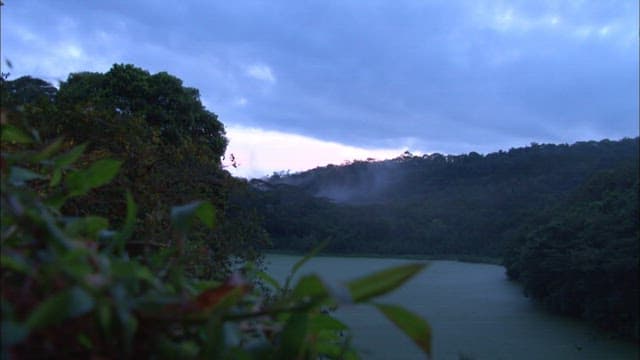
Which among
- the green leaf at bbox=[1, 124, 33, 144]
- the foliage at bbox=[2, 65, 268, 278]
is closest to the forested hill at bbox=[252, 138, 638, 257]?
the foliage at bbox=[2, 65, 268, 278]

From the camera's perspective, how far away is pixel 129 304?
113cm

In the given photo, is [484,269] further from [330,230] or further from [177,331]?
[177,331]

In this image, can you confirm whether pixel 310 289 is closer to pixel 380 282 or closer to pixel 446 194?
pixel 380 282

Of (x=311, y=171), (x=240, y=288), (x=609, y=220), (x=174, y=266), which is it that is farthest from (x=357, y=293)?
(x=311, y=171)

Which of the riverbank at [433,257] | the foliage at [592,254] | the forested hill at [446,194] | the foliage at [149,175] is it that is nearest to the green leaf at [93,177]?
the foliage at [149,175]

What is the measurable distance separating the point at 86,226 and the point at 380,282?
51cm

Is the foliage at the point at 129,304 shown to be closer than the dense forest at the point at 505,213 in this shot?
Yes

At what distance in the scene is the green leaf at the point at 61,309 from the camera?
105 centimetres

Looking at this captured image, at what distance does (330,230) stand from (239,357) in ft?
60.7

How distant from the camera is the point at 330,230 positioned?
19672 millimetres

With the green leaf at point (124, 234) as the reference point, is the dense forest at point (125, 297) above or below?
below

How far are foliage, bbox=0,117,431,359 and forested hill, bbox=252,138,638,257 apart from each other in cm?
1710

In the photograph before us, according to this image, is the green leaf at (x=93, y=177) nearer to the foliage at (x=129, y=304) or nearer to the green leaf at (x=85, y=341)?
the foliage at (x=129, y=304)

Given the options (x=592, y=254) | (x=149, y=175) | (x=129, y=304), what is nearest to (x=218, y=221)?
(x=149, y=175)
